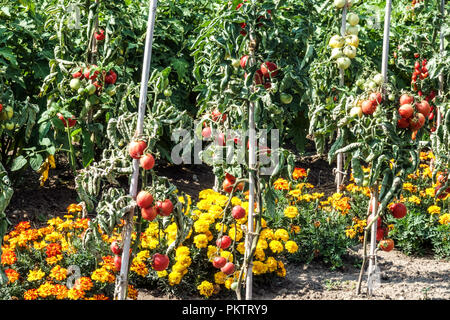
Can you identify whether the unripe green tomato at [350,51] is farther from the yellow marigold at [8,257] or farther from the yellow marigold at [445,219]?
the yellow marigold at [8,257]

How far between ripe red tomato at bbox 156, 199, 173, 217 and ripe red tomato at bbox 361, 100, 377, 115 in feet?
3.82

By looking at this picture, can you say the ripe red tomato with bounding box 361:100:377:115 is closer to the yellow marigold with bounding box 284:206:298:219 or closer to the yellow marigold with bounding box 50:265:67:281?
the yellow marigold with bounding box 284:206:298:219

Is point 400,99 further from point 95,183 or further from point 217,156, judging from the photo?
point 95,183

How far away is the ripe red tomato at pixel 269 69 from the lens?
262 cm

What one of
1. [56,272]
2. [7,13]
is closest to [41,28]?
[7,13]

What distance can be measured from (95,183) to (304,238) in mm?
2042

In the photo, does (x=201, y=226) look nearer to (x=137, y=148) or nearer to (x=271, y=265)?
(x=271, y=265)

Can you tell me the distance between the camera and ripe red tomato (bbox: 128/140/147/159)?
2406mm

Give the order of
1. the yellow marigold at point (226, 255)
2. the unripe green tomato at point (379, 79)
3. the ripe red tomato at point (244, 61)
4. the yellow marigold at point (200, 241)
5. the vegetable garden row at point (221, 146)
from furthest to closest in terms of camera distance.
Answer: the yellow marigold at point (200, 241) → the yellow marigold at point (226, 255) → the unripe green tomato at point (379, 79) → the ripe red tomato at point (244, 61) → the vegetable garden row at point (221, 146)

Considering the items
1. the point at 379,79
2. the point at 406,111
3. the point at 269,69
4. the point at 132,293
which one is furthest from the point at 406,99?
the point at 132,293

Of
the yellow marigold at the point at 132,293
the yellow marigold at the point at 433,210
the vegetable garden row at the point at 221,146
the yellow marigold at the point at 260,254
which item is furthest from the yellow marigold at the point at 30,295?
the yellow marigold at the point at 433,210

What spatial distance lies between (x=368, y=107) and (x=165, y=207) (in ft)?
3.96

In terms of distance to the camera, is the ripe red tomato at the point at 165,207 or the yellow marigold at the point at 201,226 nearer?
the ripe red tomato at the point at 165,207

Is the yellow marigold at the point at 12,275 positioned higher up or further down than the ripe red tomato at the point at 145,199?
further down
